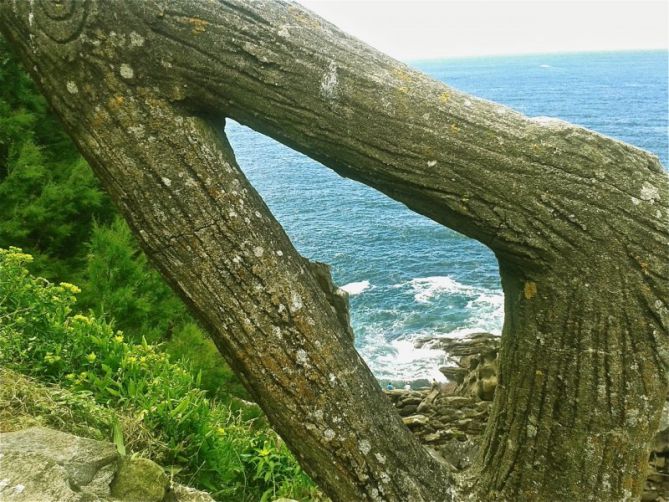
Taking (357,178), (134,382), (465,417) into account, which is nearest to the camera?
Answer: (357,178)

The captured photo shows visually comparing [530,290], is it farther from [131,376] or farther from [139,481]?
[131,376]

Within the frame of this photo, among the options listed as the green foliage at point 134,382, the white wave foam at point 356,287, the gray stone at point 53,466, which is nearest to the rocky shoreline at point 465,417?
the green foliage at point 134,382

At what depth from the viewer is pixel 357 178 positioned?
2.91 meters

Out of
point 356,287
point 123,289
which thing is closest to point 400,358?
point 356,287

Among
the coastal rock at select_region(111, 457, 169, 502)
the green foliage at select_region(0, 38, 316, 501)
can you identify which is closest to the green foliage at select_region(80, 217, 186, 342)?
the green foliage at select_region(0, 38, 316, 501)

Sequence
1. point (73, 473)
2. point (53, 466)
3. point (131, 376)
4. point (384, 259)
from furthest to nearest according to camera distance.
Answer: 1. point (384, 259)
2. point (131, 376)
3. point (73, 473)
4. point (53, 466)

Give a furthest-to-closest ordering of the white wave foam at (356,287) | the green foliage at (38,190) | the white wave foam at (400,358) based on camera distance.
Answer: the white wave foam at (356,287)
the white wave foam at (400,358)
the green foliage at (38,190)

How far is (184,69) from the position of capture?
274 centimetres

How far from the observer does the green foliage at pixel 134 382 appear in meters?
4.36

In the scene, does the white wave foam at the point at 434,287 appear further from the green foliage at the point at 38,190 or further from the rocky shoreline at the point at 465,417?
the green foliage at the point at 38,190

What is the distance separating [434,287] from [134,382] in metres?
20.9

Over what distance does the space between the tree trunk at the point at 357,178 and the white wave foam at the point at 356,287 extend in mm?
20145

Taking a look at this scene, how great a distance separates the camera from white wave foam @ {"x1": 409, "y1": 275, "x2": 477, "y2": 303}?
23.8 m

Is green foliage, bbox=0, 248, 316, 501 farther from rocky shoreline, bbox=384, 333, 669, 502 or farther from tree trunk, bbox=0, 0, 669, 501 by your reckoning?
rocky shoreline, bbox=384, 333, 669, 502
